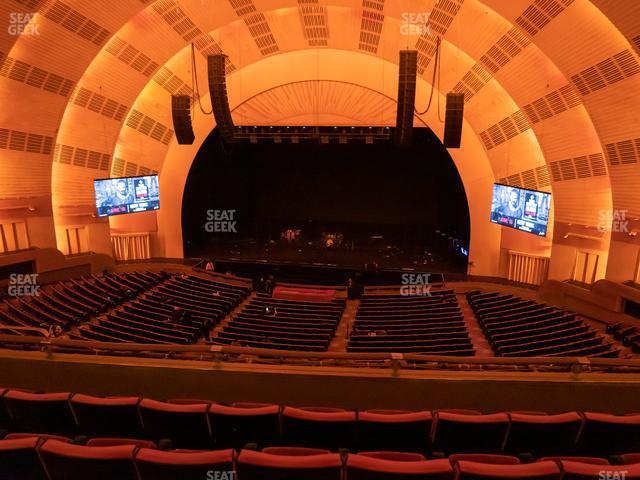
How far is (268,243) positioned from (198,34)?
421 inches

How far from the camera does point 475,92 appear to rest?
18.5 m

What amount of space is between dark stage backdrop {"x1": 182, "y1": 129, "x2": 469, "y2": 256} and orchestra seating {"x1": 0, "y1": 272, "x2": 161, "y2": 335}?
6.60m

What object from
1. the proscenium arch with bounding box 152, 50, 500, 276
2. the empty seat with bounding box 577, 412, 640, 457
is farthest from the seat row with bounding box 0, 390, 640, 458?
the proscenium arch with bounding box 152, 50, 500, 276

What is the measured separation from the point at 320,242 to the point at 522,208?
10586 mm

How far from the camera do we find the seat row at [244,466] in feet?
10.1

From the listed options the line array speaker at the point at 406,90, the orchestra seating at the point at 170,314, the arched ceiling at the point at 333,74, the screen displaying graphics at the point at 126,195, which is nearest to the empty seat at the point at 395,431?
the orchestra seating at the point at 170,314

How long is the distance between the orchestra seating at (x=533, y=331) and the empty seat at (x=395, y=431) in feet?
22.4

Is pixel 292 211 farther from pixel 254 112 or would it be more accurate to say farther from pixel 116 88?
pixel 116 88

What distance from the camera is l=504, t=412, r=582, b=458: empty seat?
3.81 m

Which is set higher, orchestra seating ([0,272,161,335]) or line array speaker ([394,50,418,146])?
line array speaker ([394,50,418,146])

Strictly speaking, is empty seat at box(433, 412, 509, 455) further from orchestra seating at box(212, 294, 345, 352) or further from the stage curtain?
the stage curtain

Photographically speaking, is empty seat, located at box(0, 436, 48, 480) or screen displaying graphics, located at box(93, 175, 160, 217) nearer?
empty seat, located at box(0, 436, 48, 480)

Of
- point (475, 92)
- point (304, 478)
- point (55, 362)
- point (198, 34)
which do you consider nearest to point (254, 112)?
point (198, 34)

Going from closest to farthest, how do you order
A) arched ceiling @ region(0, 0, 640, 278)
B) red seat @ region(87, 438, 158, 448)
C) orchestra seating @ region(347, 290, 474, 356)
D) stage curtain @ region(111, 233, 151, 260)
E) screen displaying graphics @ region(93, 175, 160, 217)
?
red seat @ region(87, 438, 158, 448)
orchestra seating @ region(347, 290, 474, 356)
arched ceiling @ region(0, 0, 640, 278)
screen displaying graphics @ region(93, 175, 160, 217)
stage curtain @ region(111, 233, 151, 260)
